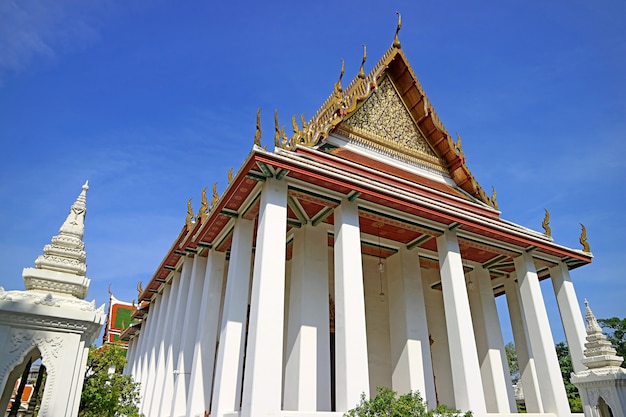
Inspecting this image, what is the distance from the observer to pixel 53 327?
3.10m

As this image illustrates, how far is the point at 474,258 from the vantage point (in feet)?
33.2

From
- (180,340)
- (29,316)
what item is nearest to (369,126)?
(180,340)

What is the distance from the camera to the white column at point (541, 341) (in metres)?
7.70

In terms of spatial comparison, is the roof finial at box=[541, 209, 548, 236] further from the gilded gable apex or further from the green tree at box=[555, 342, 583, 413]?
the green tree at box=[555, 342, 583, 413]

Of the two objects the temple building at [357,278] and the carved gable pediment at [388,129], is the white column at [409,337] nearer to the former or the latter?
the temple building at [357,278]

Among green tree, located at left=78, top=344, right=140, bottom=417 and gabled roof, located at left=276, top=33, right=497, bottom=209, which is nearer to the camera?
green tree, located at left=78, top=344, right=140, bottom=417

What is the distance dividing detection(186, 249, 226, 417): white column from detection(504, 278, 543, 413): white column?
23.2 feet

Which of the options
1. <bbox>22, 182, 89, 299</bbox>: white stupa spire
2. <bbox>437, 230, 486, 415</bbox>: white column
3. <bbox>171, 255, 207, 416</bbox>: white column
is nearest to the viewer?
<bbox>22, 182, 89, 299</bbox>: white stupa spire

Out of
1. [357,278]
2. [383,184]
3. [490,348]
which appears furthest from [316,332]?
[490,348]

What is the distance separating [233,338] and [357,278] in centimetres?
218

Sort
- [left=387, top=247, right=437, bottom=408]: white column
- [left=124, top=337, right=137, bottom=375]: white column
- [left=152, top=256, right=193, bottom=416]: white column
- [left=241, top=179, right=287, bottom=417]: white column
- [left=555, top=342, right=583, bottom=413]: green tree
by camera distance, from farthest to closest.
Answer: [left=555, top=342, right=583, bottom=413]: green tree
[left=124, top=337, right=137, bottom=375]: white column
[left=152, top=256, right=193, bottom=416]: white column
[left=387, top=247, right=437, bottom=408]: white column
[left=241, top=179, right=287, bottom=417]: white column

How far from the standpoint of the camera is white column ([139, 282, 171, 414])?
35.4 ft

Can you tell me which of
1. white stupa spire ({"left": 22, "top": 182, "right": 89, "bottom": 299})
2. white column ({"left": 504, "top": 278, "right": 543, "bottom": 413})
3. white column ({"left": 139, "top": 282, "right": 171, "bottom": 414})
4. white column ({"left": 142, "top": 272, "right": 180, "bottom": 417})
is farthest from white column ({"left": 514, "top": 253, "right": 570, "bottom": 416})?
white column ({"left": 139, "top": 282, "right": 171, "bottom": 414})

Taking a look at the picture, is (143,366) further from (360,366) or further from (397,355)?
(360,366)
